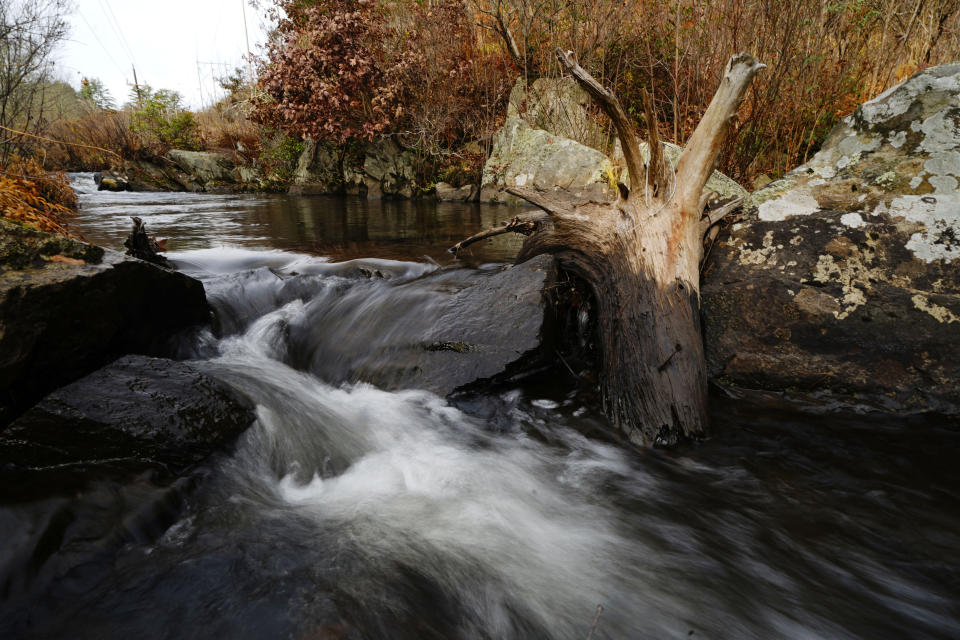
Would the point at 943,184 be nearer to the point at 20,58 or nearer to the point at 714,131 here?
the point at 714,131

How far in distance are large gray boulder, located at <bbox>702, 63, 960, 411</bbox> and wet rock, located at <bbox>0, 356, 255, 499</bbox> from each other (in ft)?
9.58

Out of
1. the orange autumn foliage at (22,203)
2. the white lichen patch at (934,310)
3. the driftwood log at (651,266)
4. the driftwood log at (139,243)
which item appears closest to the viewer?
the driftwood log at (651,266)

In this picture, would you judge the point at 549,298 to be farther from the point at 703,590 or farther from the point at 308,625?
the point at 308,625

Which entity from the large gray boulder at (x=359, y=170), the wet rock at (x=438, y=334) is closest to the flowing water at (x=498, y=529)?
the wet rock at (x=438, y=334)

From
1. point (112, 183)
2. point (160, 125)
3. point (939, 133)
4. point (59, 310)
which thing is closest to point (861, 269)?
point (939, 133)

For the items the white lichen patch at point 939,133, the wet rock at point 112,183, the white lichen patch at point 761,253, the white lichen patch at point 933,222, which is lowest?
the white lichen patch at point 761,253

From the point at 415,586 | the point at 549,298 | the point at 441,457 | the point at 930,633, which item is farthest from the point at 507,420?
the point at 930,633

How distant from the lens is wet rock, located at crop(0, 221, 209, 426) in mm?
1921

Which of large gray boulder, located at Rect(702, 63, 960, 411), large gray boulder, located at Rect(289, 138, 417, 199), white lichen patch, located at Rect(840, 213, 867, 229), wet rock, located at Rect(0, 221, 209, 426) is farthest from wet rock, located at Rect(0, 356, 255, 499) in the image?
large gray boulder, located at Rect(289, 138, 417, 199)

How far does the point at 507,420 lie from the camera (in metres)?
2.83

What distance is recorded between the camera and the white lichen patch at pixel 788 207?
323 centimetres

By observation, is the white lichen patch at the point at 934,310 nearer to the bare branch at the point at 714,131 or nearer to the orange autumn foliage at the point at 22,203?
the bare branch at the point at 714,131

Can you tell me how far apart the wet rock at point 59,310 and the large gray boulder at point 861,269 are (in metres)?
3.52

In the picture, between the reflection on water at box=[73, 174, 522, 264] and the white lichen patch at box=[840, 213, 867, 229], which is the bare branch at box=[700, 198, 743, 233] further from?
the reflection on water at box=[73, 174, 522, 264]
